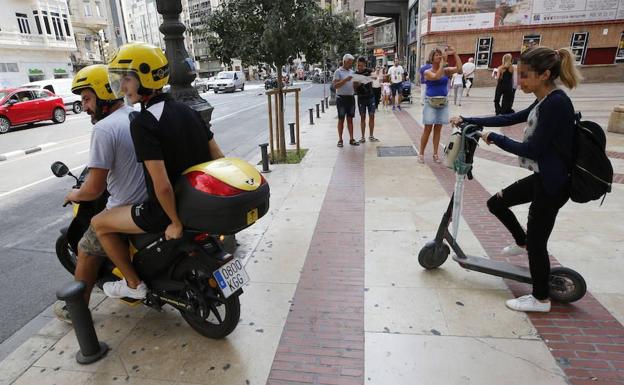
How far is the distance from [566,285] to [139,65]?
3379 mm

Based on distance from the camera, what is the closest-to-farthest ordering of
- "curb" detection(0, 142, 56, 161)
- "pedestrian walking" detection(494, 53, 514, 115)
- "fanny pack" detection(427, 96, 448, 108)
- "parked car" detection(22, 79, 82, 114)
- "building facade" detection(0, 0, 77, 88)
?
"fanny pack" detection(427, 96, 448, 108), "pedestrian walking" detection(494, 53, 514, 115), "curb" detection(0, 142, 56, 161), "parked car" detection(22, 79, 82, 114), "building facade" detection(0, 0, 77, 88)

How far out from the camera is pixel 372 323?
9.95 ft

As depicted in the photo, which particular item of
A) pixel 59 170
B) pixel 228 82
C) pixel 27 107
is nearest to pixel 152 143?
pixel 59 170

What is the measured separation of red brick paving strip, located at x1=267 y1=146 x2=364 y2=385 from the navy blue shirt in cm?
163

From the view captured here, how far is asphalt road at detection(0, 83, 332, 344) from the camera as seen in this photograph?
3.80 metres

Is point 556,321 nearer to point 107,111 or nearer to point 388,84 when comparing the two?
point 107,111

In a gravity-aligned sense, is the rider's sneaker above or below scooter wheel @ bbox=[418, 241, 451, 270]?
below

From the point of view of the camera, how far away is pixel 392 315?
3107mm

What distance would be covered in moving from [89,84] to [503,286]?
3517 millimetres

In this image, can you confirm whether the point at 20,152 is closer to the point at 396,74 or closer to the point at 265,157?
the point at 265,157

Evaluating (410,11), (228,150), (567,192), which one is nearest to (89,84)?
(567,192)

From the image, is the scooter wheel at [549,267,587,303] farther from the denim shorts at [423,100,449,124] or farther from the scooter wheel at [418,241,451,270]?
the denim shorts at [423,100,449,124]

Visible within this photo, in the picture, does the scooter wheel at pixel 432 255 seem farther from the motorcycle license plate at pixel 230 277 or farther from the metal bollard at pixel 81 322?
the metal bollard at pixel 81 322

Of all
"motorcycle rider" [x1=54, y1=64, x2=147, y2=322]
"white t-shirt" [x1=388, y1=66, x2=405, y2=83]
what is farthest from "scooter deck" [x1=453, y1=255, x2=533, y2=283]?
"white t-shirt" [x1=388, y1=66, x2=405, y2=83]
